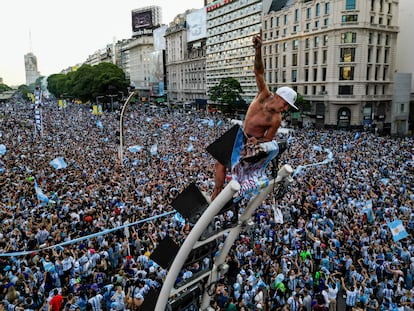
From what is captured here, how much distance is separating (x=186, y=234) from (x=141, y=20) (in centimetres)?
14288

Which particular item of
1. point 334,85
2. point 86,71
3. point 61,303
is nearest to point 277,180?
point 61,303

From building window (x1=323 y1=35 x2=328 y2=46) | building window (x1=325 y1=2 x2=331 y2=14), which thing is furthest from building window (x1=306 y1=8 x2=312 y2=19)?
building window (x1=323 y1=35 x2=328 y2=46)

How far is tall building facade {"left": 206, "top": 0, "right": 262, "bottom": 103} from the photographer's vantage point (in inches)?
2995

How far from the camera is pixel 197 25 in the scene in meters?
97.4

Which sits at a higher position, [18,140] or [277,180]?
[277,180]

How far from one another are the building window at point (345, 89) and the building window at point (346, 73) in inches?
48.5

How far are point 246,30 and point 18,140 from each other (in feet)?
184

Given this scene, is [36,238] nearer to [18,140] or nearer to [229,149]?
[229,149]

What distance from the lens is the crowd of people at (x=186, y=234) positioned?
10.7m

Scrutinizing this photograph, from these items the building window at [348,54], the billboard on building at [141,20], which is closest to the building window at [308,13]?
the building window at [348,54]

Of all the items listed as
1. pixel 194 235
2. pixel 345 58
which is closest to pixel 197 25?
pixel 345 58

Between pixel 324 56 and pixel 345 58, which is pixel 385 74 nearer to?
pixel 345 58

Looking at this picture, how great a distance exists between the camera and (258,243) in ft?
45.9

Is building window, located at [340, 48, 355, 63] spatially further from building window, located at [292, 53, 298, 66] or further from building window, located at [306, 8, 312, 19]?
building window, located at [292, 53, 298, 66]
